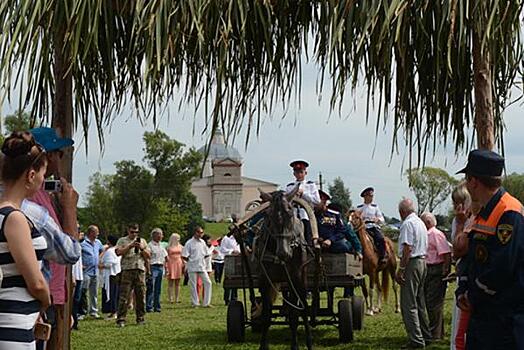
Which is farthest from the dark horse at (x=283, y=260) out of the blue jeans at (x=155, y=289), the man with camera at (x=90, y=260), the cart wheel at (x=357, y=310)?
the blue jeans at (x=155, y=289)

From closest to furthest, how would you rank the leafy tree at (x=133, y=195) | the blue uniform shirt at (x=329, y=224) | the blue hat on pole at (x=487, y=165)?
the blue hat on pole at (x=487, y=165) < the blue uniform shirt at (x=329, y=224) < the leafy tree at (x=133, y=195)

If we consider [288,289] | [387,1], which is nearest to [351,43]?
[387,1]

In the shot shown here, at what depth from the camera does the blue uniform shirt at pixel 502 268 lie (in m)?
4.49

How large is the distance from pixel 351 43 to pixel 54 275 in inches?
93.2

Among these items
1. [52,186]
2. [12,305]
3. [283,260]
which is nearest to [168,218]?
[283,260]

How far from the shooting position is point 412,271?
1145 centimetres

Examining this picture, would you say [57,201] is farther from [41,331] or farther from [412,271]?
[412,271]

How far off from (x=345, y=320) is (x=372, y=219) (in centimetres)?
564

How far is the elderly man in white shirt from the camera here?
444 inches

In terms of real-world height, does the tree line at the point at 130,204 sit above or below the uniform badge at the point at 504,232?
above

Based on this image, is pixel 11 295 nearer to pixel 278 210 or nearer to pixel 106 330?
pixel 278 210

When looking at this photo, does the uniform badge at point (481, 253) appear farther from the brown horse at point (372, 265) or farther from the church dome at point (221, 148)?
the brown horse at point (372, 265)

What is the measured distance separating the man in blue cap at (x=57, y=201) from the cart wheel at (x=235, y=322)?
6.85 m

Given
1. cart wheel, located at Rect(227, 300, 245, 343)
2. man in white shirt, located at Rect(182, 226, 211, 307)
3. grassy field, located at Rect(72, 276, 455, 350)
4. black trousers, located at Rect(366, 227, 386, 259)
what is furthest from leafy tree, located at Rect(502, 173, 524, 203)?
man in white shirt, located at Rect(182, 226, 211, 307)
